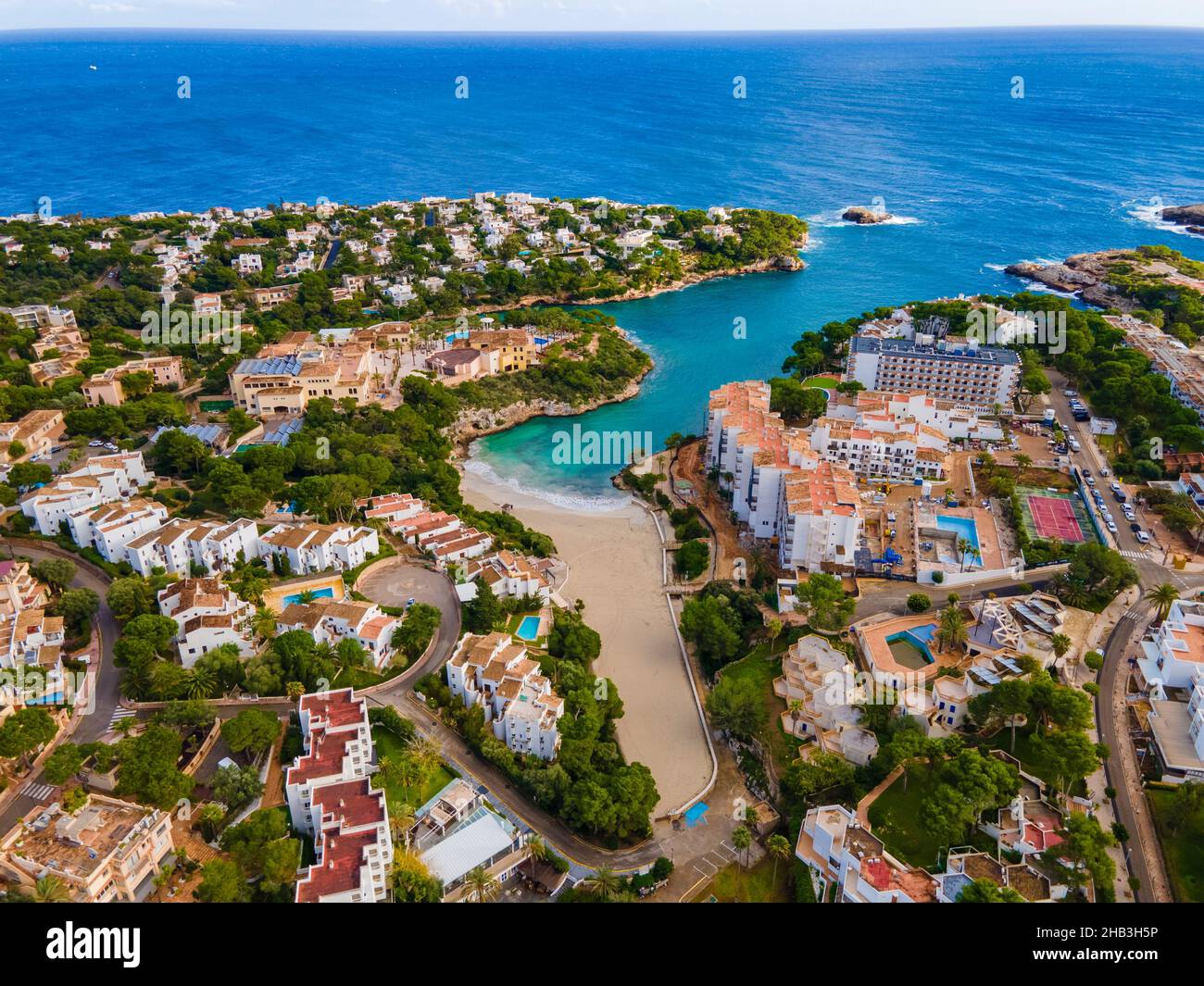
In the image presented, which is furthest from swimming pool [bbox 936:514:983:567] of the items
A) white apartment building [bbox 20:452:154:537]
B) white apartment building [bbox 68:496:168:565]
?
white apartment building [bbox 20:452:154:537]

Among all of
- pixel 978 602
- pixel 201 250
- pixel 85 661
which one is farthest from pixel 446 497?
pixel 201 250

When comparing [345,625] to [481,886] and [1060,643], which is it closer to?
[481,886]

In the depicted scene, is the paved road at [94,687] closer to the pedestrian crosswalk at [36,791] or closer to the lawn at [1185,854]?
the pedestrian crosswalk at [36,791]

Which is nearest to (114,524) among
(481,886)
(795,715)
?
(481,886)

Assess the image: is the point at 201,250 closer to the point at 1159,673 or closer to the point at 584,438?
the point at 584,438

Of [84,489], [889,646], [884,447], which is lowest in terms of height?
[889,646]

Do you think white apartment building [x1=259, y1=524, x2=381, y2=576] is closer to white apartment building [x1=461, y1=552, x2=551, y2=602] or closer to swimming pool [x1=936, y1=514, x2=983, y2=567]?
white apartment building [x1=461, y1=552, x2=551, y2=602]

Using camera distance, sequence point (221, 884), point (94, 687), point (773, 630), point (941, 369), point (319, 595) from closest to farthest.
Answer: point (221, 884), point (94, 687), point (773, 630), point (319, 595), point (941, 369)
